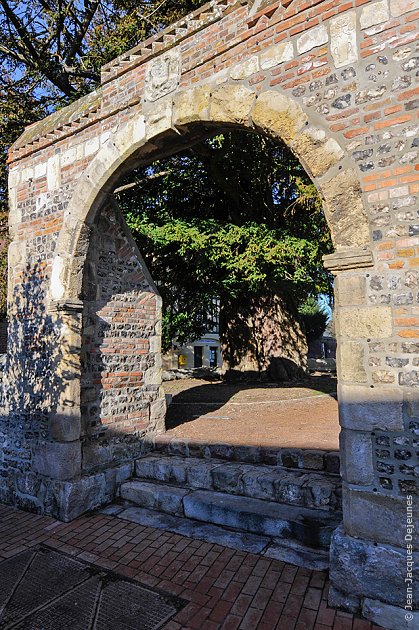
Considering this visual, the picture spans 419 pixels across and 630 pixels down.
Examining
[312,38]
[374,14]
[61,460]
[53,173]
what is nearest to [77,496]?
[61,460]

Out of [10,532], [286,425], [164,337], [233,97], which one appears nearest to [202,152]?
[164,337]

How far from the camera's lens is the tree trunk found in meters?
12.3

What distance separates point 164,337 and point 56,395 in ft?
19.9

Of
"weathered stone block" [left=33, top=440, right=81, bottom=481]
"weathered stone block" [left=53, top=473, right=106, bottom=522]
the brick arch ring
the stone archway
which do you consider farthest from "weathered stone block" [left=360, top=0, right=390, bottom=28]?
"weathered stone block" [left=53, top=473, right=106, bottom=522]

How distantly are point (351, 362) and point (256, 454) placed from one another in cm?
237

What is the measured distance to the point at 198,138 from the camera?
4.78 m

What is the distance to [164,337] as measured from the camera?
11102 millimetres

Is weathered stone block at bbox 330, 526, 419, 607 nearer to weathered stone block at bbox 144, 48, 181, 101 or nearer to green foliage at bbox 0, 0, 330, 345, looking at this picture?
weathered stone block at bbox 144, 48, 181, 101

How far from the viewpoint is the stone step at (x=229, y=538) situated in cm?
368

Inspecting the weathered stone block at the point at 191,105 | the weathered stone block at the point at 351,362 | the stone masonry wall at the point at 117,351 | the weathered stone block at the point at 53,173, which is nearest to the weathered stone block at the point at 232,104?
the weathered stone block at the point at 191,105

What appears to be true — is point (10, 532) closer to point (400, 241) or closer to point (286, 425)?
point (286, 425)

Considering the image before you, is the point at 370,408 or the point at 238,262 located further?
the point at 238,262

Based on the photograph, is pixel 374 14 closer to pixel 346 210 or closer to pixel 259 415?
pixel 346 210

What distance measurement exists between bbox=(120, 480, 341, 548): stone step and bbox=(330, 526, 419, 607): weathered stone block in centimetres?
65
